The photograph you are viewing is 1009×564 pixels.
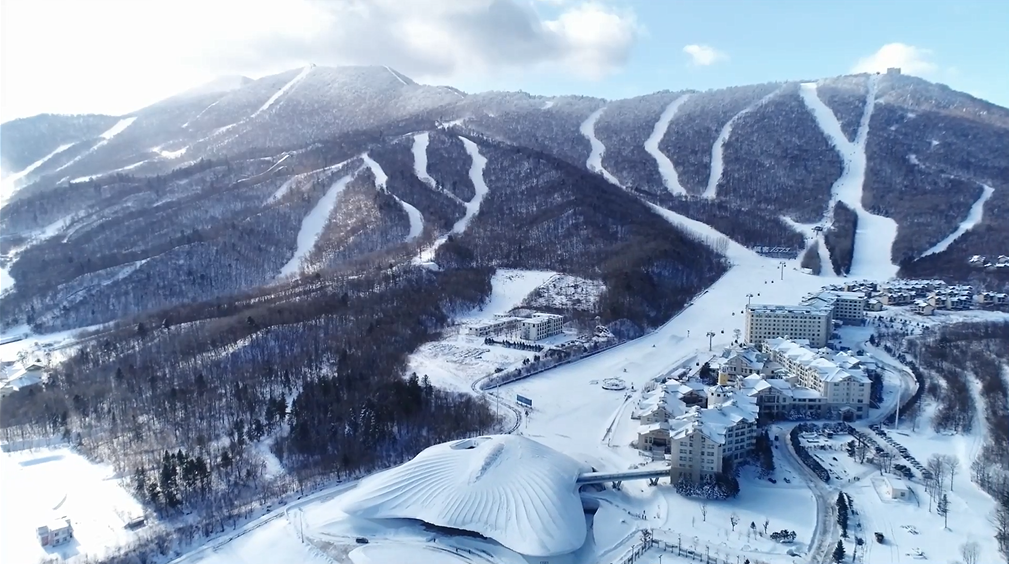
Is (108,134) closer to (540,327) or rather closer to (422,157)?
(422,157)

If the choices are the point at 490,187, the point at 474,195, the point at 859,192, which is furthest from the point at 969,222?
the point at 474,195

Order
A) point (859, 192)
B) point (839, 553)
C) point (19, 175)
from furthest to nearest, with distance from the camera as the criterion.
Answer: point (19, 175)
point (859, 192)
point (839, 553)

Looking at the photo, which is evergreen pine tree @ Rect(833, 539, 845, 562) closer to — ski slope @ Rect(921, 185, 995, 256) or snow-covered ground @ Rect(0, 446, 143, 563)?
snow-covered ground @ Rect(0, 446, 143, 563)

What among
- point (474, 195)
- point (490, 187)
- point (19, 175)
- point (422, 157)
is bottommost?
point (474, 195)

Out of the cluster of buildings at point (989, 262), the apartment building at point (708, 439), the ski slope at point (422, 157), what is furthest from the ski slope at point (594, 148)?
the apartment building at point (708, 439)

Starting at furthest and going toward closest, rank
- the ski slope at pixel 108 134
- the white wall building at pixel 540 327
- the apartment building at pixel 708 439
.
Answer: the ski slope at pixel 108 134
the white wall building at pixel 540 327
the apartment building at pixel 708 439

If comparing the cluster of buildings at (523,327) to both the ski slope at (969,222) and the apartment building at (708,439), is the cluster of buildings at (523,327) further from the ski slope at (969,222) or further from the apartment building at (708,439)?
the ski slope at (969,222)

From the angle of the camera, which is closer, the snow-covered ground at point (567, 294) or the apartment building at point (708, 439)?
the apartment building at point (708, 439)
